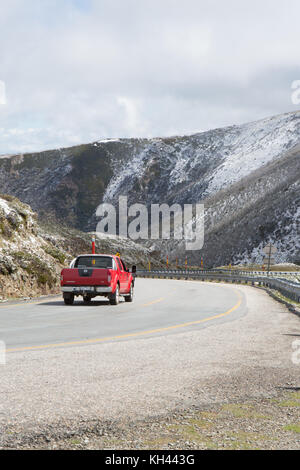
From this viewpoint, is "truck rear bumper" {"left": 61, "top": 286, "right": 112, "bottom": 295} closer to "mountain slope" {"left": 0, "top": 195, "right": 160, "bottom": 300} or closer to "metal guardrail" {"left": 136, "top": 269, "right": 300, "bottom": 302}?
"mountain slope" {"left": 0, "top": 195, "right": 160, "bottom": 300}

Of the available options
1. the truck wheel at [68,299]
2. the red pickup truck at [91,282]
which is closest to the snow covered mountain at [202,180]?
the red pickup truck at [91,282]

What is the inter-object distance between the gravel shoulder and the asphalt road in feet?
3.80

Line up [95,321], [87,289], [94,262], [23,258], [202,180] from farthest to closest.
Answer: [202,180] < [23,258] < [94,262] < [87,289] < [95,321]

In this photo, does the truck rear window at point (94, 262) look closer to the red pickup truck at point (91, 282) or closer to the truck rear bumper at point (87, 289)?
the red pickup truck at point (91, 282)

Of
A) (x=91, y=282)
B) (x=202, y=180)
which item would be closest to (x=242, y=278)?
(x=91, y=282)

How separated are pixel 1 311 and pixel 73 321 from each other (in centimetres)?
363

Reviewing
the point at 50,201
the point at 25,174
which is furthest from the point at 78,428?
the point at 25,174

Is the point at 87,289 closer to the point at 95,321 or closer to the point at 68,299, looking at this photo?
the point at 68,299

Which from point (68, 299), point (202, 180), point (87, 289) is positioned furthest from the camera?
point (202, 180)

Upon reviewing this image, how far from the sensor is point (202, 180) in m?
141

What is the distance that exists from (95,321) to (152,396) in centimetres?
823

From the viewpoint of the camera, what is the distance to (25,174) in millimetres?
170250
